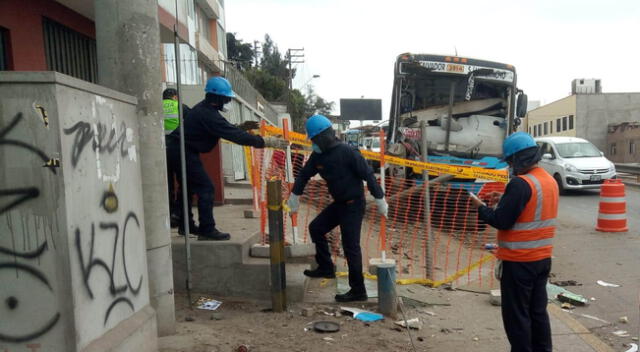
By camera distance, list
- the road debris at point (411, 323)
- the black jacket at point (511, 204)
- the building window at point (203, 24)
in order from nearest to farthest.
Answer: the black jacket at point (511, 204) → the road debris at point (411, 323) → the building window at point (203, 24)

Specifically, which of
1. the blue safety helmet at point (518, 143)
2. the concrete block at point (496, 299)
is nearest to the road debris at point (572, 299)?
the concrete block at point (496, 299)

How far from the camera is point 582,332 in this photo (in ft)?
14.0

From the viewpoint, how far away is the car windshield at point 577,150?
14.2 m

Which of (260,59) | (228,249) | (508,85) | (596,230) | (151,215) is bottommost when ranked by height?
(596,230)

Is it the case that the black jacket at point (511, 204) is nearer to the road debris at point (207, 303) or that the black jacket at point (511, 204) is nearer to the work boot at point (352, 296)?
the work boot at point (352, 296)

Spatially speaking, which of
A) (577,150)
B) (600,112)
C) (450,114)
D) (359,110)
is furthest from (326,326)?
(600,112)

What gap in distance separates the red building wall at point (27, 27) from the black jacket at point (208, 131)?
7.11 feet

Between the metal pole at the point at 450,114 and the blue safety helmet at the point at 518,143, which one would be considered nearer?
the blue safety helmet at the point at 518,143

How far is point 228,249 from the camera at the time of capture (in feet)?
15.6

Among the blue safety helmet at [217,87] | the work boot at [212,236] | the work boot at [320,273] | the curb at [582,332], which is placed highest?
the blue safety helmet at [217,87]

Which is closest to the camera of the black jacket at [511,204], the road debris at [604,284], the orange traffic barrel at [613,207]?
the black jacket at [511,204]

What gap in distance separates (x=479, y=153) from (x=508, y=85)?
1.64m

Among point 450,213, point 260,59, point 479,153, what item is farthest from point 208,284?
point 260,59

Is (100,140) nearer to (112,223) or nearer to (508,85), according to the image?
(112,223)
